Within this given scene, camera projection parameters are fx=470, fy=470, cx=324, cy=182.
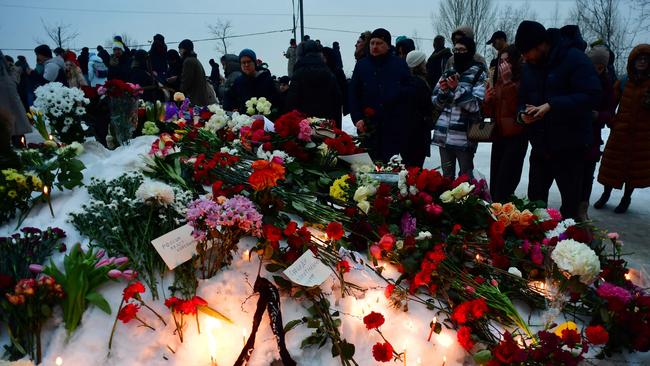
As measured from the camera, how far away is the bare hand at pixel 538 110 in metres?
2.88

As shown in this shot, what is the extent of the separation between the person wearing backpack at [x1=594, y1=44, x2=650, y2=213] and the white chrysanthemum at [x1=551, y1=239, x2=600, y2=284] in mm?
2911

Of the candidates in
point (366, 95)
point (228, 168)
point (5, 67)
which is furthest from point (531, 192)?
point (5, 67)

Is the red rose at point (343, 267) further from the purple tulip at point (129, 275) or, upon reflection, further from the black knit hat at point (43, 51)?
the black knit hat at point (43, 51)

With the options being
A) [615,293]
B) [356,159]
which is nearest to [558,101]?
[356,159]

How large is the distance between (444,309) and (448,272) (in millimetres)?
156

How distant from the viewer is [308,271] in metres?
1.79

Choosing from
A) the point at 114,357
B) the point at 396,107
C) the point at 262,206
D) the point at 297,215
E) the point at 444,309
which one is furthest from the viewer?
the point at 396,107

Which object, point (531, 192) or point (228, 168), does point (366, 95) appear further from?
point (228, 168)

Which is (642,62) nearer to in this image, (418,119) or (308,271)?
(418,119)

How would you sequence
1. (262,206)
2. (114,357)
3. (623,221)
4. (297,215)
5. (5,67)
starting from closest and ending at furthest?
(114,357) < (262,206) < (297,215) < (623,221) < (5,67)

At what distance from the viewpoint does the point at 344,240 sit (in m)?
2.09

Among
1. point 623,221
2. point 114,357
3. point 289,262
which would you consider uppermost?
point 289,262

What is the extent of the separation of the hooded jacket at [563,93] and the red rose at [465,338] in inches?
Answer: 71.3

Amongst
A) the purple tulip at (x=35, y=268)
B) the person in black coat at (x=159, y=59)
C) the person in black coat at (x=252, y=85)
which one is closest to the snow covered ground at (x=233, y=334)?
the purple tulip at (x=35, y=268)
